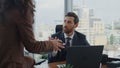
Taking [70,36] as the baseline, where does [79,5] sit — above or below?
above

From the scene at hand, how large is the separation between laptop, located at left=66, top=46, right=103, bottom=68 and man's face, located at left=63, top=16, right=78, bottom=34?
53.0 inches

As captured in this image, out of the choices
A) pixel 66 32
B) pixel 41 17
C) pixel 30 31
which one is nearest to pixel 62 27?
pixel 66 32

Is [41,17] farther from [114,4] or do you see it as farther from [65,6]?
[114,4]

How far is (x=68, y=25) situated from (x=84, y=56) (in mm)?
1468

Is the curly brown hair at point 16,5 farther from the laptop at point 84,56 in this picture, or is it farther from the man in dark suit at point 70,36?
the man in dark suit at point 70,36

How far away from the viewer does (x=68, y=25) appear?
3.58 meters

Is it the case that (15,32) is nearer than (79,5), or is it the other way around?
(15,32)

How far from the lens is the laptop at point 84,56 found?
2121 mm

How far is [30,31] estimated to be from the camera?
1.65 m

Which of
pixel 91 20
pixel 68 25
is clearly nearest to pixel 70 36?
pixel 68 25

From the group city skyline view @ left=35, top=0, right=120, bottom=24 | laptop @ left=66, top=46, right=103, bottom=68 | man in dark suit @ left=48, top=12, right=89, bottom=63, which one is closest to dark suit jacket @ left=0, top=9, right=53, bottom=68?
laptop @ left=66, top=46, right=103, bottom=68

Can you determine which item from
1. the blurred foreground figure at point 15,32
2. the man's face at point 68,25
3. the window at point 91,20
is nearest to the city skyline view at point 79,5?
the window at point 91,20

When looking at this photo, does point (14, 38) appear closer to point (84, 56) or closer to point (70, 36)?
point (84, 56)

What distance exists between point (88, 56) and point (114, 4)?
9.40 ft
